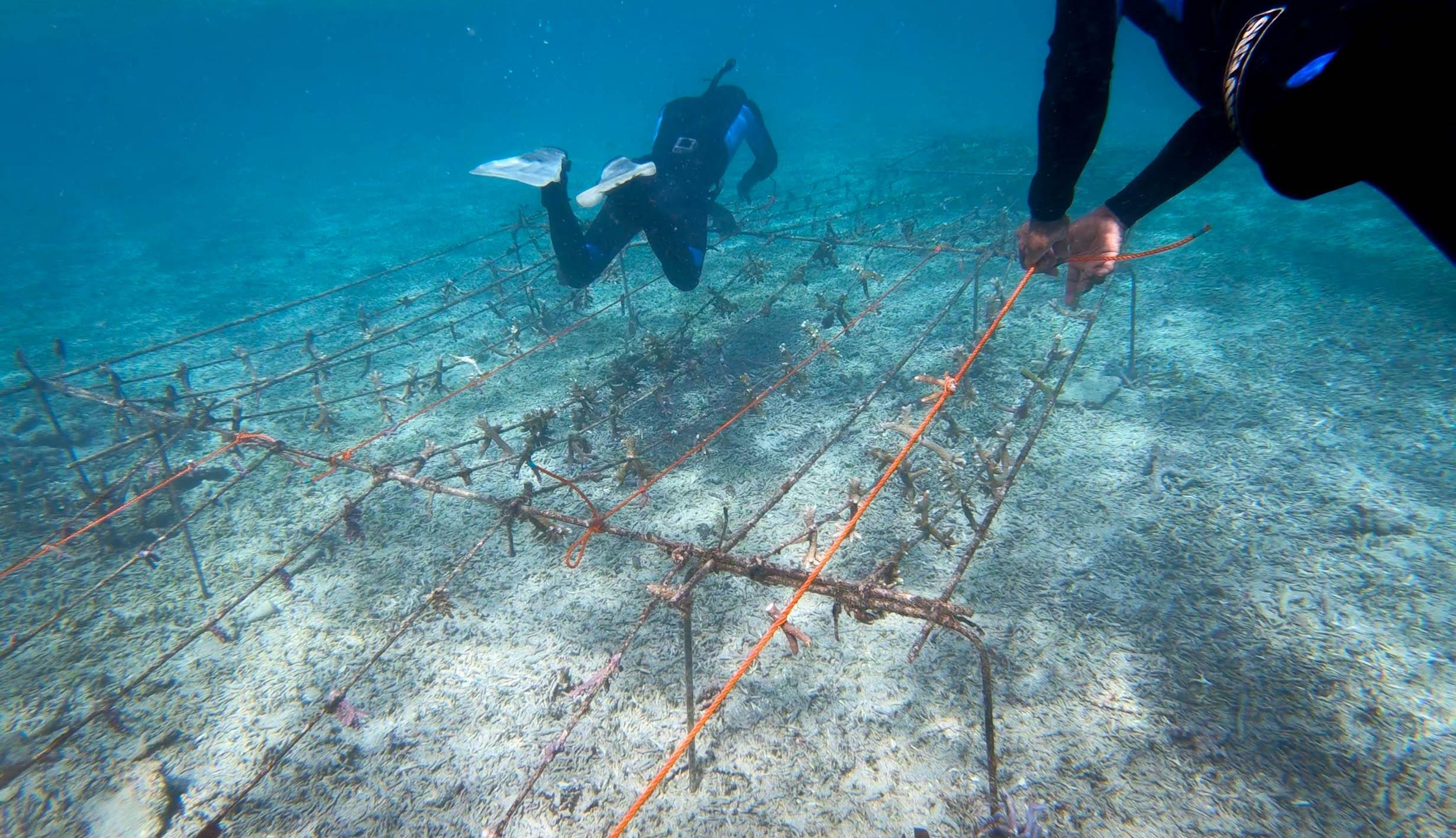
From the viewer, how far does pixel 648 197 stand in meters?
6.65

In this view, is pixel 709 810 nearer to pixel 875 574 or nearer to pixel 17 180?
pixel 875 574

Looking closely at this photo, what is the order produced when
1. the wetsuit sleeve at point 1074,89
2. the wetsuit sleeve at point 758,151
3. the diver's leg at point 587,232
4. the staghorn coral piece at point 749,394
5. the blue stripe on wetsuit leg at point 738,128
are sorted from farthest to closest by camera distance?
the wetsuit sleeve at point 758,151
the blue stripe on wetsuit leg at point 738,128
the diver's leg at point 587,232
the staghorn coral piece at point 749,394
the wetsuit sleeve at point 1074,89

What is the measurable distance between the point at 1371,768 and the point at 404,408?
961 cm

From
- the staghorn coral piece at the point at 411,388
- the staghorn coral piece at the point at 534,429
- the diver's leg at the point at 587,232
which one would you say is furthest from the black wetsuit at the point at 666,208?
the staghorn coral piece at the point at 534,429

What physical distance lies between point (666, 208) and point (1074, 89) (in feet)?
17.8

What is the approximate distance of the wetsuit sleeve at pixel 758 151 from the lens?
32.9ft

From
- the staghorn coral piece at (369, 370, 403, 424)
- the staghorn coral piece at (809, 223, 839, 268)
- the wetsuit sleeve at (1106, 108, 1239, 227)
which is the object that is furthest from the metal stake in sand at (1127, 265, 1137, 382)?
the staghorn coral piece at (369, 370, 403, 424)

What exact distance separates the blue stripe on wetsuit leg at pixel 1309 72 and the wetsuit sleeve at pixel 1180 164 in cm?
111

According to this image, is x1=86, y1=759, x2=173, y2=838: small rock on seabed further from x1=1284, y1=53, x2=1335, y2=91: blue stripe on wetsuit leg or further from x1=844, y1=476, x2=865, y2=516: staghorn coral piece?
x1=1284, y1=53, x2=1335, y2=91: blue stripe on wetsuit leg

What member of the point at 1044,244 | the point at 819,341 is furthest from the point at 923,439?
the point at 1044,244

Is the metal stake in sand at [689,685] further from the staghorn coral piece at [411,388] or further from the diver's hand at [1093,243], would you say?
the staghorn coral piece at [411,388]

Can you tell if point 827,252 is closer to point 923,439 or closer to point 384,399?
point 923,439

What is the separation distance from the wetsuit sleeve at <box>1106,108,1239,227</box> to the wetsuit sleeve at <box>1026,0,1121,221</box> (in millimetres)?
277

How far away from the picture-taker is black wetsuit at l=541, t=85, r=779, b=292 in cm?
677
